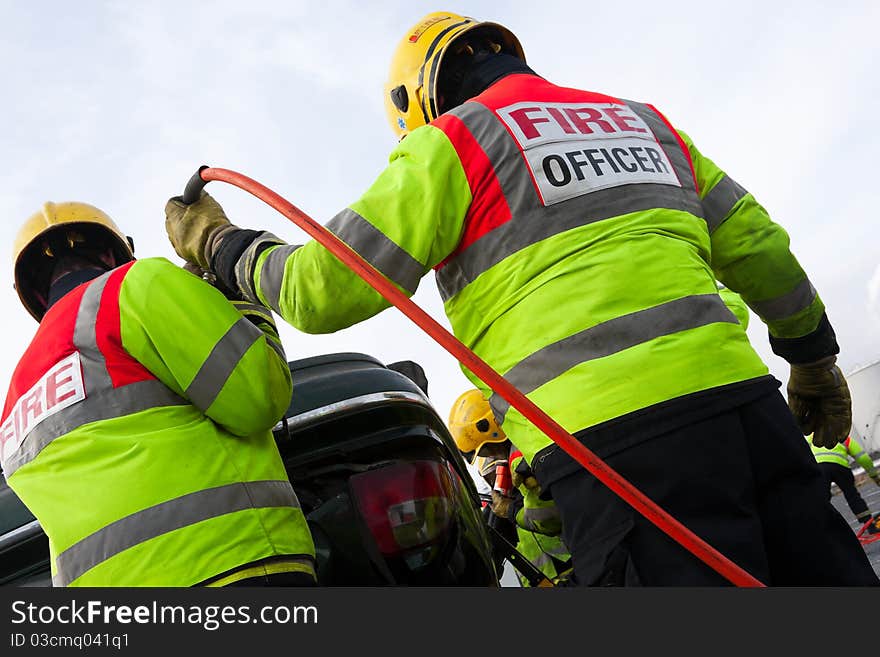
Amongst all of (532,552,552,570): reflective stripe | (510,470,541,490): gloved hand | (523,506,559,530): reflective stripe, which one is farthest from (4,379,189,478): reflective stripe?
(532,552,552,570): reflective stripe

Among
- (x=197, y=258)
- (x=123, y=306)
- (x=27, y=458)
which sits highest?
(x=197, y=258)

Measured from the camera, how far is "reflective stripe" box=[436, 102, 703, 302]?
181 cm

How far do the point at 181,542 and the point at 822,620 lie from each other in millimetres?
1278

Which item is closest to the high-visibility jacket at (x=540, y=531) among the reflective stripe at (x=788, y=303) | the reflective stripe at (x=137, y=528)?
the reflective stripe at (x=788, y=303)

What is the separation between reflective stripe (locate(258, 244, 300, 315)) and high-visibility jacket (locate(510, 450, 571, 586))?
256 centimetres

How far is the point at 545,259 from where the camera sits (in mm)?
1773

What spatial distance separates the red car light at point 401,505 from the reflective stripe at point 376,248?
1.78 ft

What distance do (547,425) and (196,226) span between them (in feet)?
4.23

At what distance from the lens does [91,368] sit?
187 centimetres

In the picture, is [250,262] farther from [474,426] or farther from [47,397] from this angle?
[474,426]

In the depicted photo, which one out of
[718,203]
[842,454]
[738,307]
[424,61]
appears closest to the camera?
[718,203]

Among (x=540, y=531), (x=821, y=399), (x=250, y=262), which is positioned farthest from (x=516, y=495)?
(x=250, y=262)

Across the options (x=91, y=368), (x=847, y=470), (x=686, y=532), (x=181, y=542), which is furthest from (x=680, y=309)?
(x=847, y=470)

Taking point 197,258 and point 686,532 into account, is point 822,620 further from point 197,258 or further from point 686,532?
point 197,258
